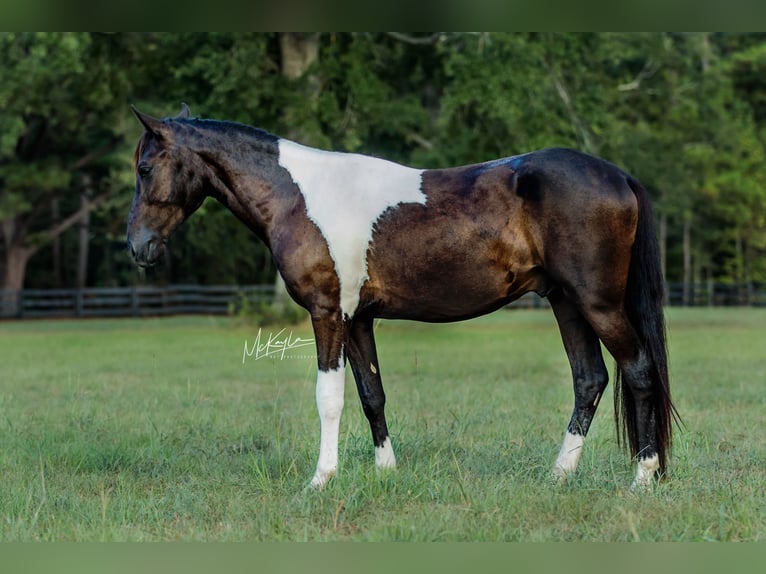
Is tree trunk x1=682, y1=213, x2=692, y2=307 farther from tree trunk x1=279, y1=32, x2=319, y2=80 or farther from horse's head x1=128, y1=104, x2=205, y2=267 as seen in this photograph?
horse's head x1=128, y1=104, x2=205, y2=267

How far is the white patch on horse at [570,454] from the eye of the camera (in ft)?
18.3


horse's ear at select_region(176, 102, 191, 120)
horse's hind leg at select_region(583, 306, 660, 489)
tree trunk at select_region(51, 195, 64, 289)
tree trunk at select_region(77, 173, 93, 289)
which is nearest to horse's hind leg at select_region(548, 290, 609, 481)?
horse's hind leg at select_region(583, 306, 660, 489)

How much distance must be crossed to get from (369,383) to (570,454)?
130cm

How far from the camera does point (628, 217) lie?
209 inches

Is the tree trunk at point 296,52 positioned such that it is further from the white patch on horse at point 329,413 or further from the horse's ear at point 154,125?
the white patch on horse at point 329,413

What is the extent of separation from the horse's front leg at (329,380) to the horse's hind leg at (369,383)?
11.8 inches

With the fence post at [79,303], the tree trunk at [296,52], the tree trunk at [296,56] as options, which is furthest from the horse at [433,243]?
the fence post at [79,303]

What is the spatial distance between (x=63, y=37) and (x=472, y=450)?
19229 mm

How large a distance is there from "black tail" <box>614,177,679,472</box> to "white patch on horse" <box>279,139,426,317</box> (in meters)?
1.30

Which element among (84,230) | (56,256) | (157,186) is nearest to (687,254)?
(84,230)

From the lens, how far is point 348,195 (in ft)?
18.1

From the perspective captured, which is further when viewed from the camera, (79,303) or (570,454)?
(79,303)

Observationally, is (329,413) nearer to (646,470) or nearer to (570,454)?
(570,454)

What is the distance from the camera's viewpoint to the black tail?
5.35 metres
